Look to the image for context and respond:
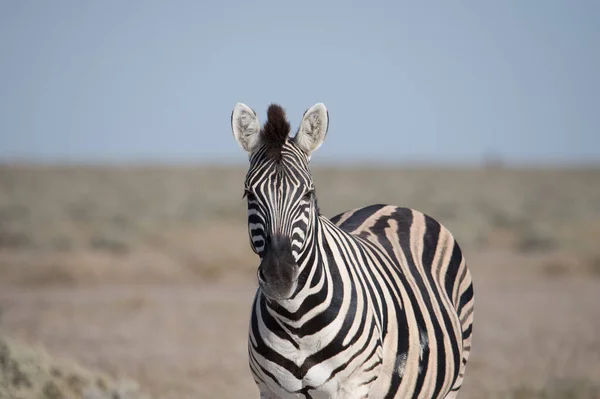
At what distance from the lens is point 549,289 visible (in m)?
16.7

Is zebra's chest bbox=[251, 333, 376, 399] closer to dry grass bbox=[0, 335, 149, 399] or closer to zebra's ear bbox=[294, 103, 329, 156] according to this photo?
zebra's ear bbox=[294, 103, 329, 156]

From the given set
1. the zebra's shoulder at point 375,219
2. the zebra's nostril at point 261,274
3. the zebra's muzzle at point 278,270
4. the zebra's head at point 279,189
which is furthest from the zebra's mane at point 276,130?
the zebra's shoulder at point 375,219

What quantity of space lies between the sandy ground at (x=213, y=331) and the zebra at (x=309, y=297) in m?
4.52

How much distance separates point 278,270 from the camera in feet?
12.9

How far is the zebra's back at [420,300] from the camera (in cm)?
479

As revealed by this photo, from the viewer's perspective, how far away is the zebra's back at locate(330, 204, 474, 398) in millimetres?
4785

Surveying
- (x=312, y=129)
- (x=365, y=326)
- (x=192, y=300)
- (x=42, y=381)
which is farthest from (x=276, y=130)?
(x=192, y=300)

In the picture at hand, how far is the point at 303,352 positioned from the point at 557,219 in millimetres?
30161

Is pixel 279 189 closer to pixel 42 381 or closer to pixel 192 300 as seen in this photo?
pixel 42 381

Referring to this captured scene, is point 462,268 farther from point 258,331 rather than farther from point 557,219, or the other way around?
point 557,219

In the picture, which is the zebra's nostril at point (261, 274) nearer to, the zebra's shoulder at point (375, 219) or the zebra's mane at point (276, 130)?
the zebra's mane at point (276, 130)

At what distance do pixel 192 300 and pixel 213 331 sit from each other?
8.54 feet

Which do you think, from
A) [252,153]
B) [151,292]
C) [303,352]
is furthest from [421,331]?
[151,292]

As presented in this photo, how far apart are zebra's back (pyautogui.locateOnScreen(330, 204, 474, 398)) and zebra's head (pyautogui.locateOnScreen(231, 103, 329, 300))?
88cm
